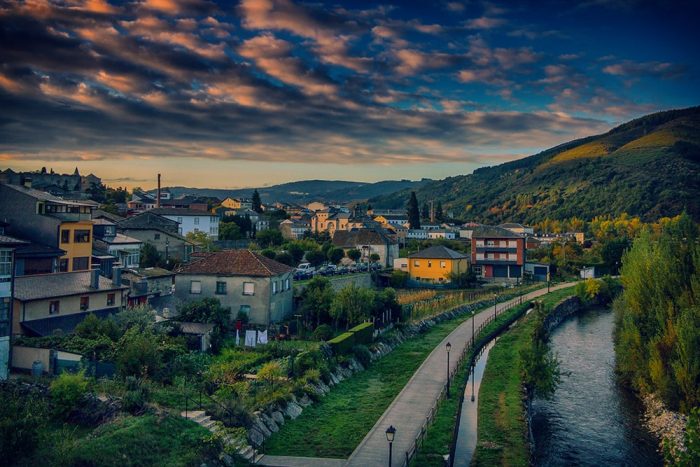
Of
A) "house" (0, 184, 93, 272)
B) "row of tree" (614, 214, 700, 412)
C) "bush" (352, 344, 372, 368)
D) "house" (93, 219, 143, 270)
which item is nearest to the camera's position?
"row of tree" (614, 214, 700, 412)

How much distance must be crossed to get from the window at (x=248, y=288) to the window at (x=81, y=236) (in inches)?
540

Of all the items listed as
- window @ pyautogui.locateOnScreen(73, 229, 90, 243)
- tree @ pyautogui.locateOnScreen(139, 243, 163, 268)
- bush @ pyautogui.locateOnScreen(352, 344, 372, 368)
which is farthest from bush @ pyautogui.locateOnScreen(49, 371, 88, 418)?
tree @ pyautogui.locateOnScreen(139, 243, 163, 268)

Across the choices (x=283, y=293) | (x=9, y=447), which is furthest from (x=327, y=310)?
(x=9, y=447)

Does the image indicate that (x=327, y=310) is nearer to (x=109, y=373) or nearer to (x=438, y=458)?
(x=109, y=373)

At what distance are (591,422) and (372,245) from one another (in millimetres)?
65696

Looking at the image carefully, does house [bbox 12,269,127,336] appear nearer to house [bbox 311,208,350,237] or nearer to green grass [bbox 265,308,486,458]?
green grass [bbox 265,308,486,458]

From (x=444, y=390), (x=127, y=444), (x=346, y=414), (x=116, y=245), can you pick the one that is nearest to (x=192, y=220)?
(x=116, y=245)

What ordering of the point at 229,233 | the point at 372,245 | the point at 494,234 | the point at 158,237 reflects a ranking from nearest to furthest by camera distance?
the point at 158,237 → the point at 494,234 → the point at 372,245 → the point at 229,233

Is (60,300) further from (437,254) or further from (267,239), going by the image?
(267,239)

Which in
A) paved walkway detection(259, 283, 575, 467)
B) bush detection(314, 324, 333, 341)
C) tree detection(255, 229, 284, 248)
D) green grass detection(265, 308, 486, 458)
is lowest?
green grass detection(265, 308, 486, 458)

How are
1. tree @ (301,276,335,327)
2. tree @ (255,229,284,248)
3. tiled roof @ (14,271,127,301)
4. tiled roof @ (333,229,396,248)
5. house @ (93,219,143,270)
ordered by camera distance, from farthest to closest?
tiled roof @ (333,229,396,248) → tree @ (255,229,284,248) → house @ (93,219,143,270) → tree @ (301,276,335,327) → tiled roof @ (14,271,127,301)

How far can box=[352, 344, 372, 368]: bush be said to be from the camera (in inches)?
1428

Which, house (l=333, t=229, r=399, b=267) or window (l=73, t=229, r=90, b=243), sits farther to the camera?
house (l=333, t=229, r=399, b=267)

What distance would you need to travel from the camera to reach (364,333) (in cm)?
3953
